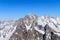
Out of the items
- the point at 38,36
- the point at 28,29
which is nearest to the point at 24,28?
the point at 28,29

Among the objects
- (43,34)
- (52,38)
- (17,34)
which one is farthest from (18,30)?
(52,38)

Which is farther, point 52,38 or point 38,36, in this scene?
point 38,36

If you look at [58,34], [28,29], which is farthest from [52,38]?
[28,29]

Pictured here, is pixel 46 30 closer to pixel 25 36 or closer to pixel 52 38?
pixel 52 38

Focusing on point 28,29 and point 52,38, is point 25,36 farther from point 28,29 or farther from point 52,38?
point 52,38

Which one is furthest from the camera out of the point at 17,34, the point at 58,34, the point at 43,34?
the point at 17,34

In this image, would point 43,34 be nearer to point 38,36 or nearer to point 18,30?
point 38,36

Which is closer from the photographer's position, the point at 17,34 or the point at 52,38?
the point at 52,38

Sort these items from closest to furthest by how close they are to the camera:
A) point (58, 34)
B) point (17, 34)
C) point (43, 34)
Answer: point (58, 34)
point (43, 34)
point (17, 34)
